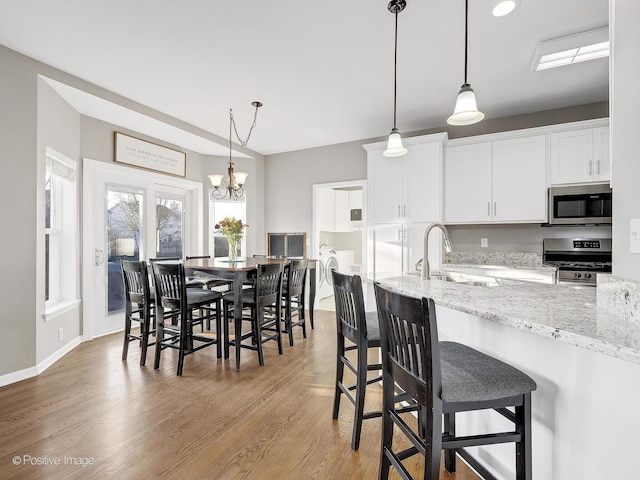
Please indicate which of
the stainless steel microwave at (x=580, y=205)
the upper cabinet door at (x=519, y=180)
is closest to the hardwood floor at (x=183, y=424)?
the upper cabinet door at (x=519, y=180)

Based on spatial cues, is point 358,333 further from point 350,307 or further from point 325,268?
point 325,268

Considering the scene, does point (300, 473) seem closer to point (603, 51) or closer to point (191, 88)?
point (191, 88)

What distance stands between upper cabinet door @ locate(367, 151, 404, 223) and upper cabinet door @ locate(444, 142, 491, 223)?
0.55 metres

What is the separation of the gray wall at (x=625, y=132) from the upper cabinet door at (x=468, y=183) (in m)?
2.51

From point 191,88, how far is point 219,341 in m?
2.48

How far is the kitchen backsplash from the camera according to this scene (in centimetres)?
379

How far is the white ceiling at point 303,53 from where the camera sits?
7.06 feet

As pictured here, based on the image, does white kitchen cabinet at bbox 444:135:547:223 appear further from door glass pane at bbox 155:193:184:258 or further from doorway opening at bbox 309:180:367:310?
door glass pane at bbox 155:193:184:258

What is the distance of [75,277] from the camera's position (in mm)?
3484

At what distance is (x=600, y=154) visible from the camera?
3234 mm

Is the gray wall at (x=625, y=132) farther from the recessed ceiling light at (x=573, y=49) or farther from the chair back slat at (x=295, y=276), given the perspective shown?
the chair back slat at (x=295, y=276)

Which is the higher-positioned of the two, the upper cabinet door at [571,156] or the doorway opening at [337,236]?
the upper cabinet door at [571,156]

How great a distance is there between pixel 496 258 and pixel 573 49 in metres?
2.24

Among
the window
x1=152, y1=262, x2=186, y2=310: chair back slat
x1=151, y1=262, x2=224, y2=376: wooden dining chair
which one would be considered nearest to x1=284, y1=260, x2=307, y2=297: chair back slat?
x1=151, y1=262, x2=224, y2=376: wooden dining chair
